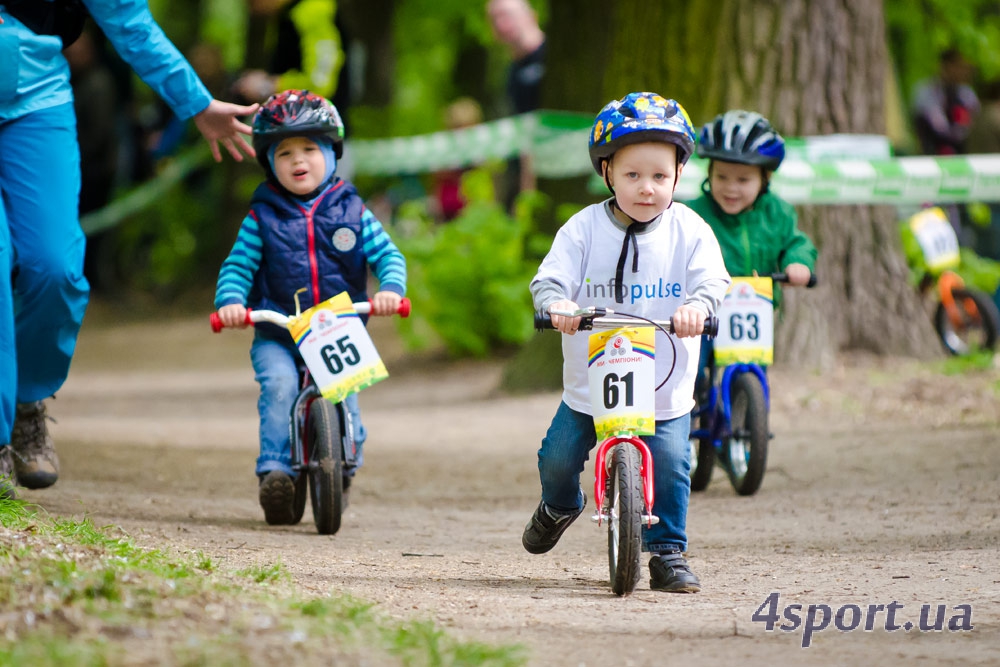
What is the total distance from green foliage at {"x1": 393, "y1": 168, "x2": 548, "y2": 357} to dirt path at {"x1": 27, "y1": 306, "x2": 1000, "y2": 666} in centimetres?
69

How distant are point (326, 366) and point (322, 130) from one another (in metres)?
0.97

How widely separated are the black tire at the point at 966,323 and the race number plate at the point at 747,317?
4.43m

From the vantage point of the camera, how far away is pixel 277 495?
549 centimetres

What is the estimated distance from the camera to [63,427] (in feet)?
29.5

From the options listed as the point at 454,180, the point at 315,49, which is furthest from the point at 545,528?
the point at 454,180

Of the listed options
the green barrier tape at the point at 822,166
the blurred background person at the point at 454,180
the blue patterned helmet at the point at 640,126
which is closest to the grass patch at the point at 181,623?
the blue patterned helmet at the point at 640,126

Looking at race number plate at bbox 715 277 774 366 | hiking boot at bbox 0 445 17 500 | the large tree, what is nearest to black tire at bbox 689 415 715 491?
race number plate at bbox 715 277 774 366

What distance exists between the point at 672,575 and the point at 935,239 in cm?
656

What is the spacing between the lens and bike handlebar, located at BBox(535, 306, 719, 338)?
4094mm

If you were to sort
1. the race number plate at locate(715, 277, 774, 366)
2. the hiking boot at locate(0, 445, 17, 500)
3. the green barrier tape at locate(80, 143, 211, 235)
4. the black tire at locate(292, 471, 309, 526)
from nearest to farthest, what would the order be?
1. the hiking boot at locate(0, 445, 17, 500)
2. the black tire at locate(292, 471, 309, 526)
3. the race number plate at locate(715, 277, 774, 366)
4. the green barrier tape at locate(80, 143, 211, 235)

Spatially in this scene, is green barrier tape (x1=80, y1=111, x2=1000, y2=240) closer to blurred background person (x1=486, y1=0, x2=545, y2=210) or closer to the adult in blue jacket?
blurred background person (x1=486, y1=0, x2=545, y2=210)

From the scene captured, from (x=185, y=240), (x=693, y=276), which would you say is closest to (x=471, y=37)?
(x=185, y=240)

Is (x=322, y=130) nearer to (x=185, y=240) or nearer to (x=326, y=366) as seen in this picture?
(x=326, y=366)

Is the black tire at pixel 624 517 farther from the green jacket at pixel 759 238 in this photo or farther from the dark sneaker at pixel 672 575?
the green jacket at pixel 759 238
